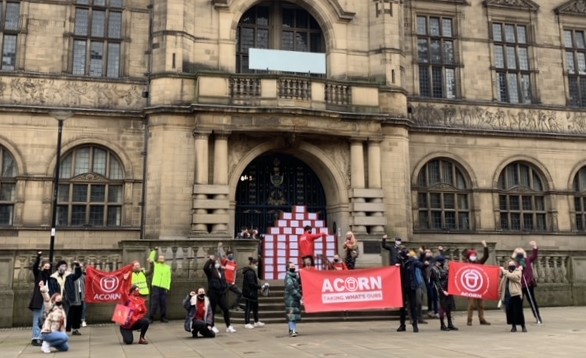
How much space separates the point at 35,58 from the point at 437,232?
18391 millimetres

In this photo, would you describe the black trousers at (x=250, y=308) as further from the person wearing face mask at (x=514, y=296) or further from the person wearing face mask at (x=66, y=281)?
the person wearing face mask at (x=514, y=296)

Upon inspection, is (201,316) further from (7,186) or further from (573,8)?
(573,8)

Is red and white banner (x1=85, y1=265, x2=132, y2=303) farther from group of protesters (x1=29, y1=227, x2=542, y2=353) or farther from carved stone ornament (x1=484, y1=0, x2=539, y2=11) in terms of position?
carved stone ornament (x1=484, y1=0, x2=539, y2=11)

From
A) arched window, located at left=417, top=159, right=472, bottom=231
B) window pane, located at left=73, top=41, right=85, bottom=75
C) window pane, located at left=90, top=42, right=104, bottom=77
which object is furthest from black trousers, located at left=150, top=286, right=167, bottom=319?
arched window, located at left=417, top=159, right=472, bottom=231

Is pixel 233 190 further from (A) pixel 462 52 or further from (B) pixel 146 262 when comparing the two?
(A) pixel 462 52

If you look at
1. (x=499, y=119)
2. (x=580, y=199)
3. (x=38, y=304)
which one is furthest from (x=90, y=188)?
(x=580, y=199)

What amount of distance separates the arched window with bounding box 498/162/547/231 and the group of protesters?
9.66 meters

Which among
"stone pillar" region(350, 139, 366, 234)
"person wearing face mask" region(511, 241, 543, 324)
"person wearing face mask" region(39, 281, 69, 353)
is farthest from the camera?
"stone pillar" region(350, 139, 366, 234)

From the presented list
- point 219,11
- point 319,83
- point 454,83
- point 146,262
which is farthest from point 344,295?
point 454,83

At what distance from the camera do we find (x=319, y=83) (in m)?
22.9

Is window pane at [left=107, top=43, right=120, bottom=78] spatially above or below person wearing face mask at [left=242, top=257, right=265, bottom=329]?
above

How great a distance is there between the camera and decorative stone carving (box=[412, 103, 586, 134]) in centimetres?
2656

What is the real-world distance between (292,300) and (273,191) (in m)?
10.0

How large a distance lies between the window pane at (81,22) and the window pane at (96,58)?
64cm
